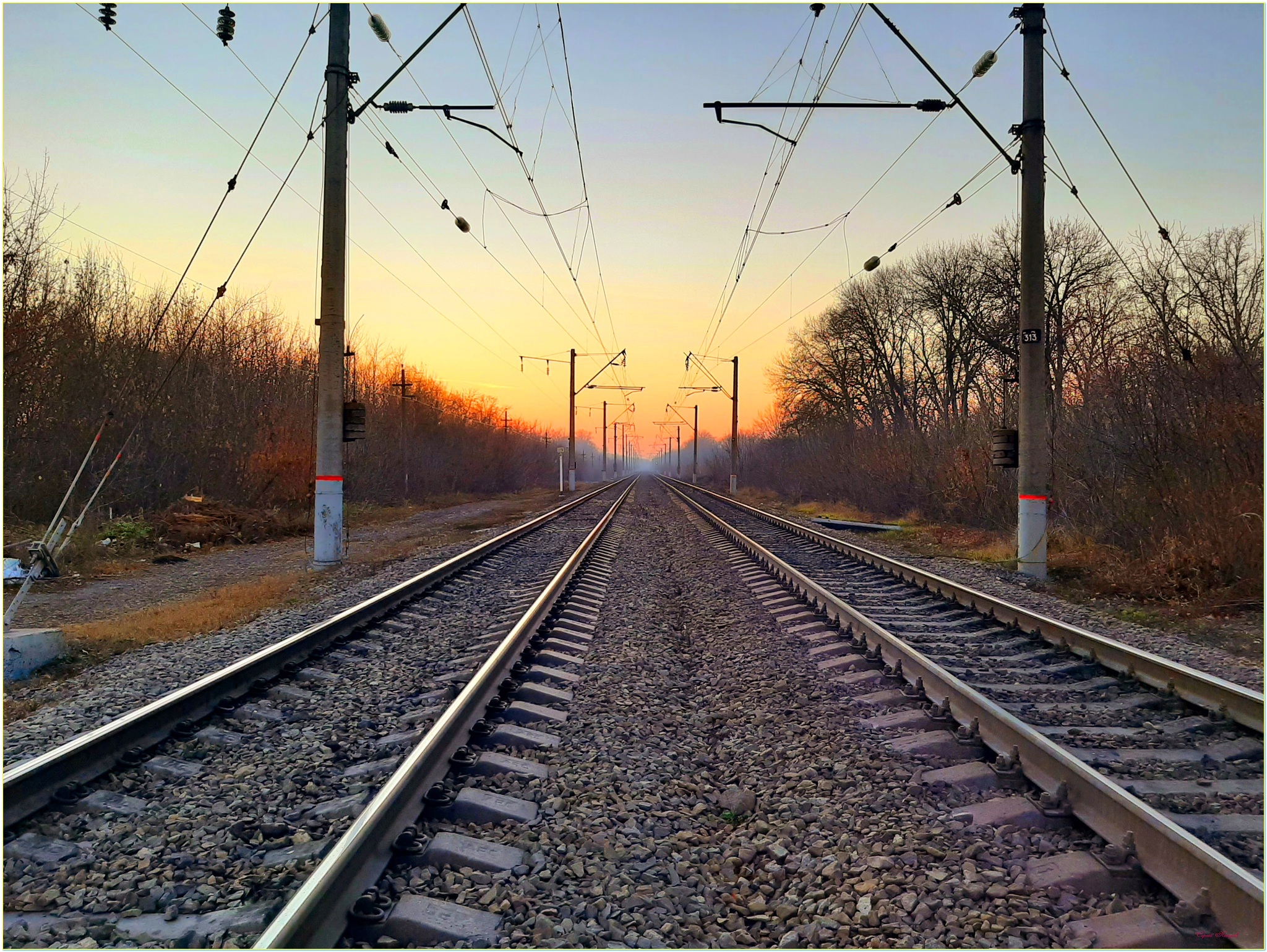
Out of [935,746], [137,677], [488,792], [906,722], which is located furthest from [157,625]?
[935,746]

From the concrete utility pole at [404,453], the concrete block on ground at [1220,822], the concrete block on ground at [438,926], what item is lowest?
the concrete block on ground at [438,926]

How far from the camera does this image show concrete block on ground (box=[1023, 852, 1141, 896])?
9.62 ft

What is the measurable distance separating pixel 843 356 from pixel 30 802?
47299 millimetres

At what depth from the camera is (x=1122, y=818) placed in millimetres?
3180

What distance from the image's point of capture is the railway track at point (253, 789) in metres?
2.75

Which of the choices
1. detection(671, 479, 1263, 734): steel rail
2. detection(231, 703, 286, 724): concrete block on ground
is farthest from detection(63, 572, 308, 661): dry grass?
detection(671, 479, 1263, 734): steel rail

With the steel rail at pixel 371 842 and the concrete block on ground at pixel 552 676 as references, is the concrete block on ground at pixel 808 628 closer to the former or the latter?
the concrete block on ground at pixel 552 676

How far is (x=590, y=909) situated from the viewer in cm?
282

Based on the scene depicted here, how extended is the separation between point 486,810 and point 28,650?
5.13 m

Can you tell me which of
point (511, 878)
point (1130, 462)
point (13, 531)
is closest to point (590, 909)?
point (511, 878)

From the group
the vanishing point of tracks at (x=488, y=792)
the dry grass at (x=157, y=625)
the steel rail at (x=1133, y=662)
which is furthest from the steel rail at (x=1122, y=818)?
the dry grass at (x=157, y=625)

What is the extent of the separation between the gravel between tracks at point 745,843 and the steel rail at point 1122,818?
0.44 feet

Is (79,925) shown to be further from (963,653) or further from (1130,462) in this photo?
(1130,462)

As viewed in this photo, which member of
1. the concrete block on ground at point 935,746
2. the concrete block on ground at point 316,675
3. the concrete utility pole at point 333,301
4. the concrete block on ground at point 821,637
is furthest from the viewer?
the concrete utility pole at point 333,301
